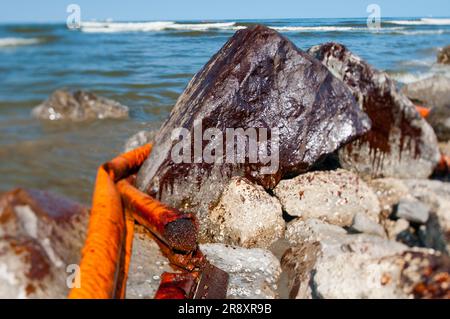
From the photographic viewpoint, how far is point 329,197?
153 inches

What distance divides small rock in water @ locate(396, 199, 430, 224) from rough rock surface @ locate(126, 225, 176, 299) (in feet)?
6.67

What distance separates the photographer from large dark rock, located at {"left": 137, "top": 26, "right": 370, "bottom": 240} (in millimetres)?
3906

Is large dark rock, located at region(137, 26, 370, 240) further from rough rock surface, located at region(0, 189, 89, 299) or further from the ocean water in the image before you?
rough rock surface, located at region(0, 189, 89, 299)

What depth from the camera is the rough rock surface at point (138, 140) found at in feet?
16.3

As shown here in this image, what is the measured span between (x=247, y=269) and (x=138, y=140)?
2556 millimetres

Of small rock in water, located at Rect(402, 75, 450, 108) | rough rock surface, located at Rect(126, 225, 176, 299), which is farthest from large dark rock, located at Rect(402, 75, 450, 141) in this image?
rough rock surface, located at Rect(126, 225, 176, 299)

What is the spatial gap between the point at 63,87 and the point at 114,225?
5.91 feet

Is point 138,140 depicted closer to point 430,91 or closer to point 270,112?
point 270,112

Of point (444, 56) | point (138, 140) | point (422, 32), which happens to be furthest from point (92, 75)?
point (422, 32)

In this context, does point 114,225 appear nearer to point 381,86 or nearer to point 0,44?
point 0,44
